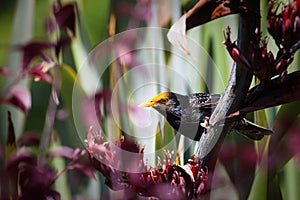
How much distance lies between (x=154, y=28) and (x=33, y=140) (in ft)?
0.91

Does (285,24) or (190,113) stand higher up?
(285,24)

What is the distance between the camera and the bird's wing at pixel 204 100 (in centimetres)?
89

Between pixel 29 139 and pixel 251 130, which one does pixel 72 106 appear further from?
pixel 251 130

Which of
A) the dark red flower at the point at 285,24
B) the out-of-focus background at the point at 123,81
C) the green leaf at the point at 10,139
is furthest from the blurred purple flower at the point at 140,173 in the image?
the dark red flower at the point at 285,24

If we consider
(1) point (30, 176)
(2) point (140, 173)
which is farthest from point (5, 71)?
(2) point (140, 173)

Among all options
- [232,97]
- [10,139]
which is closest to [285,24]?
[232,97]

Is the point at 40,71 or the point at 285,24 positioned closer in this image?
the point at 285,24

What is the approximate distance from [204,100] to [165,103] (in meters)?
0.06

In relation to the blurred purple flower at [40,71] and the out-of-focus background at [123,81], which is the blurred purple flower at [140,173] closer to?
the out-of-focus background at [123,81]

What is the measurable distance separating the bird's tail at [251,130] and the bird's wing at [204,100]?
0.17ft

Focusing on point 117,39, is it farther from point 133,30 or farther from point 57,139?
point 57,139

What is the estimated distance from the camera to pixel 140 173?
887mm

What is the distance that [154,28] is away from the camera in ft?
3.03

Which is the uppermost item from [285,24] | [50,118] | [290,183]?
[285,24]
